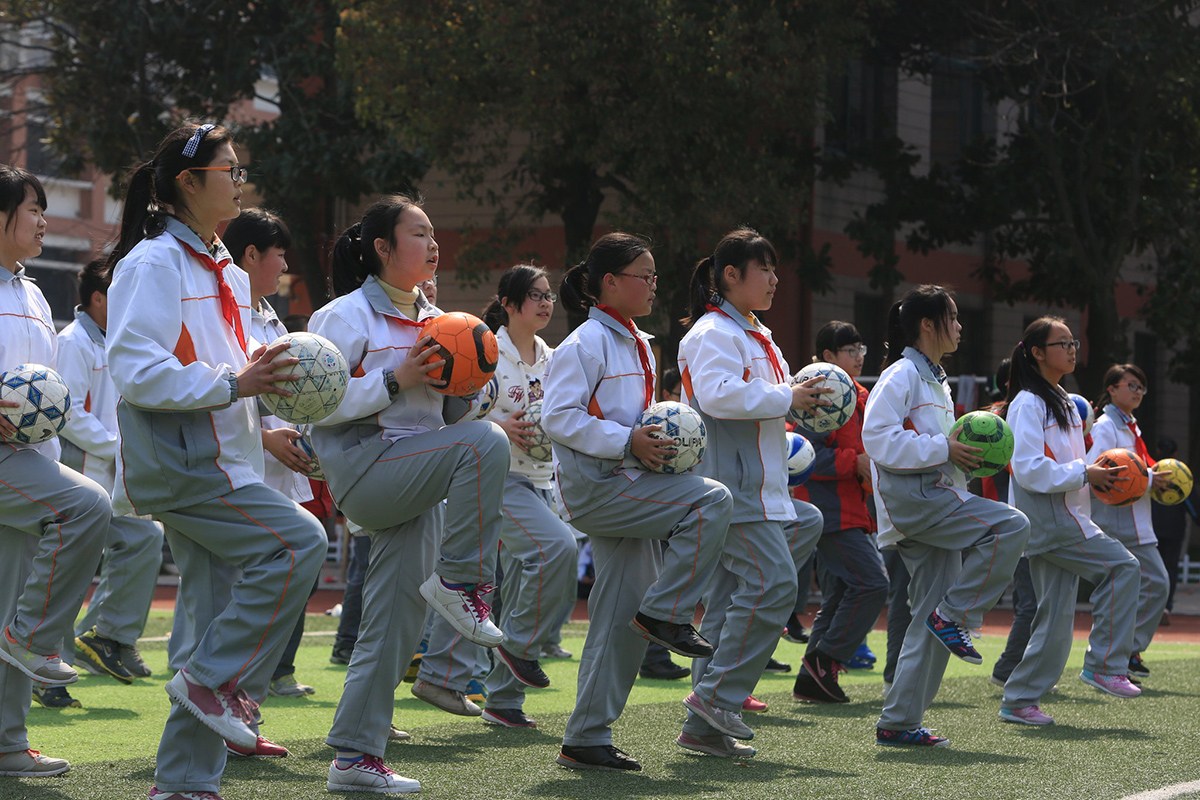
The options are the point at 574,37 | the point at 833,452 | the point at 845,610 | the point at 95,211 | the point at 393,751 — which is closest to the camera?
the point at 393,751

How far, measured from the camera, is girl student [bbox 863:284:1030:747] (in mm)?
7320

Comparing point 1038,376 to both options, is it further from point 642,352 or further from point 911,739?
point 642,352

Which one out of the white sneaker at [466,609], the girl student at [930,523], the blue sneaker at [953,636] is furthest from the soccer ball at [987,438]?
the white sneaker at [466,609]

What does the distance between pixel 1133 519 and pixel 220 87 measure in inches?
587

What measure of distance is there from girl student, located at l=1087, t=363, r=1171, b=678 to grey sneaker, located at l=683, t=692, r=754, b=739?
4.31m

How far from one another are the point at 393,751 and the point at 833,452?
14.1 ft

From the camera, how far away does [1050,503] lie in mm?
8641

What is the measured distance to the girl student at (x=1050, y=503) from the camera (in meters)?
8.45

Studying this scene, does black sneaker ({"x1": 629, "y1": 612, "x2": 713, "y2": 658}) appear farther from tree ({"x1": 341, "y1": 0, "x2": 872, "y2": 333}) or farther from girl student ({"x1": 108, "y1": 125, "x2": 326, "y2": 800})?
tree ({"x1": 341, "y1": 0, "x2": 872, "y2": 333})

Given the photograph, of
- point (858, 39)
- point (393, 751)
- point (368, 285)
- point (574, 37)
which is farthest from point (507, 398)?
point (858, 39)

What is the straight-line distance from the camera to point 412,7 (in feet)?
61.0

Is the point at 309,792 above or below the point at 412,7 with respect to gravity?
below

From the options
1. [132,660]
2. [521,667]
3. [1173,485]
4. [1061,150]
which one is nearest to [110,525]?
[132,660]

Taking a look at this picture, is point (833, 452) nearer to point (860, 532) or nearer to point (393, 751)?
point (860, 532)
